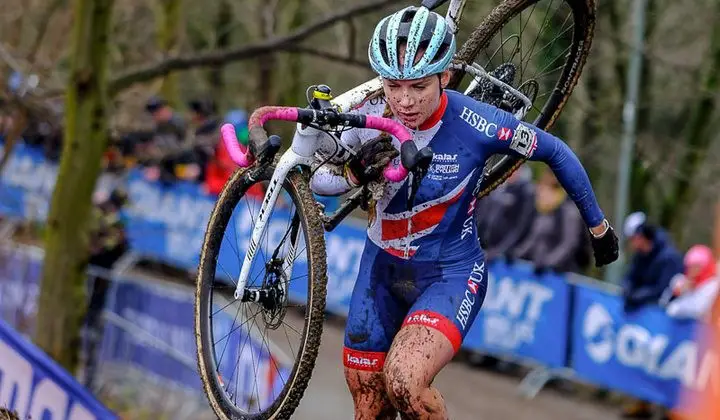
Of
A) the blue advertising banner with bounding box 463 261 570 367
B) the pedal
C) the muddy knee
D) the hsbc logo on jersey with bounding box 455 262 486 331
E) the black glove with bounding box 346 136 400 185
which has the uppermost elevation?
the pedal

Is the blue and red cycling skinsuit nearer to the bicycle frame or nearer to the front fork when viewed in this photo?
the bicycle frame

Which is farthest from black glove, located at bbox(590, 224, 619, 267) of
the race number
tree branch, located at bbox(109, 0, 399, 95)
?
tree branch, located at bbox(109, 0, 399, 95)

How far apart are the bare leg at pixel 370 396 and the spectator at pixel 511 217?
26.4 feet

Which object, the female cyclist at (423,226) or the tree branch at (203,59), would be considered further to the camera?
the tree branch at (203,59)

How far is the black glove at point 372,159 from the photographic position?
5.24 m

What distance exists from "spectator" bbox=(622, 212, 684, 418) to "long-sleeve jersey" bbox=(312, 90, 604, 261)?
21.2 ft

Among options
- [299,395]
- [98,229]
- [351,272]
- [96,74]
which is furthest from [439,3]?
[351,272]

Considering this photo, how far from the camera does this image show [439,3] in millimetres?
5926

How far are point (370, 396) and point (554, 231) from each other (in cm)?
785

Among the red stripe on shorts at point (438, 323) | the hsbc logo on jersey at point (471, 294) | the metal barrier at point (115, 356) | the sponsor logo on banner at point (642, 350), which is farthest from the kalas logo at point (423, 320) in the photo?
the metal barrier at point (115, 356)

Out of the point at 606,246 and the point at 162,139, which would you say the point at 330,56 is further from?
the point at 162,139

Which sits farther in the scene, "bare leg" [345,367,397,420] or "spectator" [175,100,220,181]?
"spectator" [175,100,220,181]

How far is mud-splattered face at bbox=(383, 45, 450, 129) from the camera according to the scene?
16.5 feet

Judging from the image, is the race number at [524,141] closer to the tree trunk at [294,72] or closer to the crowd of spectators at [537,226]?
the crowd of spectators at [537,226]
